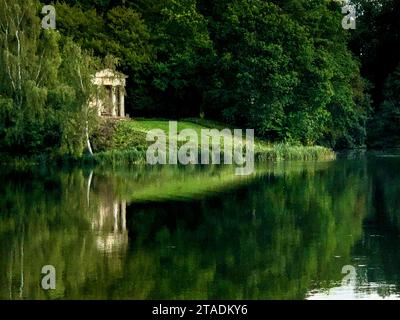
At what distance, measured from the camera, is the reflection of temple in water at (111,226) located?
643 inches

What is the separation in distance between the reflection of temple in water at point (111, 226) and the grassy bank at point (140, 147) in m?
18.2

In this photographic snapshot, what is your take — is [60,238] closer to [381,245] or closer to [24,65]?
[381,245]

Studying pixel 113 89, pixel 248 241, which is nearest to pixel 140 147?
pixel 113 89

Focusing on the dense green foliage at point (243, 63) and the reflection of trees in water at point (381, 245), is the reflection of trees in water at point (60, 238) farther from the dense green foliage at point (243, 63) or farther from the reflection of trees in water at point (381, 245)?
the dense green foliage at point (243, 63)

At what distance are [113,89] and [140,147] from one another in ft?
35.6

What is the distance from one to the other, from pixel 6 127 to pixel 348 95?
29.3 meters

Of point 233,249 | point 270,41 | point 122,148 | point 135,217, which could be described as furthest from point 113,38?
point 233,249

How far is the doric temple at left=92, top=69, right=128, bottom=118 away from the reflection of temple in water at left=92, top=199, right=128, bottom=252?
26.5m

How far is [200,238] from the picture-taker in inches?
680

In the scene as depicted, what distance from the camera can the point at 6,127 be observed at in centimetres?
4009

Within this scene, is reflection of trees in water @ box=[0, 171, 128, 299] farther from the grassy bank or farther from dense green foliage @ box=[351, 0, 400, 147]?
dense green foliage @ box=[351, 0, 400, 147]

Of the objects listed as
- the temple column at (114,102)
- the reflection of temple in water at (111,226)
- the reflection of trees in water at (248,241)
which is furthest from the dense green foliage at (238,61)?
the reflection of temple in water at (111,226)

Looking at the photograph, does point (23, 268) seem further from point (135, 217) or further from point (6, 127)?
point (6, 127)

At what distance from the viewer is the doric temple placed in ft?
163
